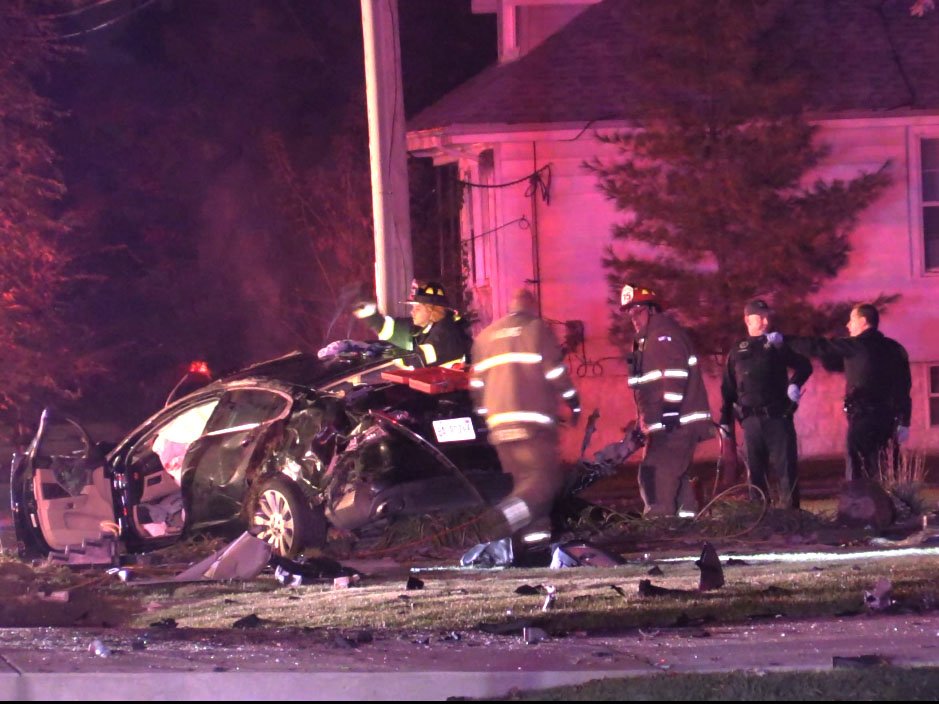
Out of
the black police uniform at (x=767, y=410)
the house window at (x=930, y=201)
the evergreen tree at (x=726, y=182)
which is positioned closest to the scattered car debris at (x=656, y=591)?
the black police uniform at (x=767, y=410)

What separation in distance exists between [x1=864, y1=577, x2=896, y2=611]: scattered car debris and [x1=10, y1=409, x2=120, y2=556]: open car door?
220 inches

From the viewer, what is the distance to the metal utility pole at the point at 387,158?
42.9 ft

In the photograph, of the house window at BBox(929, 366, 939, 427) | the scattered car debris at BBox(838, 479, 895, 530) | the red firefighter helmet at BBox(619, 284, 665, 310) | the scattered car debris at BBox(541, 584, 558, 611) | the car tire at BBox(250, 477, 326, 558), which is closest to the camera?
the scattered car debris at BBox(541, 584, 558, 611)

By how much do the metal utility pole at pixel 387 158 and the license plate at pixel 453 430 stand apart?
150 inches

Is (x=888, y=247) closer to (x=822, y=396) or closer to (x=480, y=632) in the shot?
(x=822, y=396)

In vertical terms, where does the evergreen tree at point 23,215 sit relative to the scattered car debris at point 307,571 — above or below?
above

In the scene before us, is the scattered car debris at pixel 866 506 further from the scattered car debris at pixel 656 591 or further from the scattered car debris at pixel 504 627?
the scattered car debris at pixel 504 627

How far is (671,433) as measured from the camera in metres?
10.2

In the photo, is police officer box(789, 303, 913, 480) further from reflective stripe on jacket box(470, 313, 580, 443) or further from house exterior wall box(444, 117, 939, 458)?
house exterior wall box(444, 117, 939, 458)

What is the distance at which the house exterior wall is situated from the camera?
16.6 metres

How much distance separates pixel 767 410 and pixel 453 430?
258 cm

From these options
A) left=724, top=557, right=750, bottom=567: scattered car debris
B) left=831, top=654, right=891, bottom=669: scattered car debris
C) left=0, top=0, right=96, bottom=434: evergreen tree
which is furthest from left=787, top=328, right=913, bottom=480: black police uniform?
left=0, top=0, right=96, bottom=434: evergreen tree

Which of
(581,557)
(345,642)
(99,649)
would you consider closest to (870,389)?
(581,557)

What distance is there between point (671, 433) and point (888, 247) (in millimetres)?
7630
